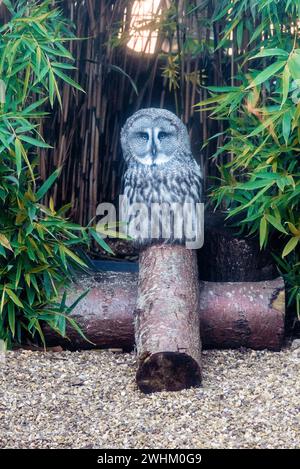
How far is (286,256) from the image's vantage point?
3457 millimetres

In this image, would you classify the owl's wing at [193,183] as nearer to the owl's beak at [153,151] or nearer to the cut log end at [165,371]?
the owl's beak at [153,151]

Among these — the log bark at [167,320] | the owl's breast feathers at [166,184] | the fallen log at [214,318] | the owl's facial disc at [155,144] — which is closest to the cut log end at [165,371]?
the log bark at [167,320]

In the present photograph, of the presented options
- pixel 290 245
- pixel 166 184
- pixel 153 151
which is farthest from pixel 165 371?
pixel 153 151

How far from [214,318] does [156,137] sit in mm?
717

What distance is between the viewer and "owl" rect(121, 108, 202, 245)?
132 inches

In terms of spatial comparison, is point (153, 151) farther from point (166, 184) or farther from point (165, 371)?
point (165, 371)

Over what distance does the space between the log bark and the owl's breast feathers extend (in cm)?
21

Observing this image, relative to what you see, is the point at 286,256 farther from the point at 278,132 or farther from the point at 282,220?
the point at 278,132

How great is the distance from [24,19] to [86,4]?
2.76ft

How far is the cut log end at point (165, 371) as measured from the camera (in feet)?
9.07

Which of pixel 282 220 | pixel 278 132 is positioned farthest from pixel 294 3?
pixel 282 220

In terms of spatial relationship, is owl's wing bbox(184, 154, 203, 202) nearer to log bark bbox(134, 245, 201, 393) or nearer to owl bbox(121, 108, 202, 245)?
owl bbox(121, 108, 202, 245)

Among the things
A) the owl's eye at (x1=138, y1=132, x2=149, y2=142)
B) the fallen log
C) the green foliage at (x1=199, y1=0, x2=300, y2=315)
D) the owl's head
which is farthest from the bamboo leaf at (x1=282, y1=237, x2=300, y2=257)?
the owl's eye at (x1=138, y1=132, x2=149, y2=142)

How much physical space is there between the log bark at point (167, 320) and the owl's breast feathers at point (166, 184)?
0.21 metres
